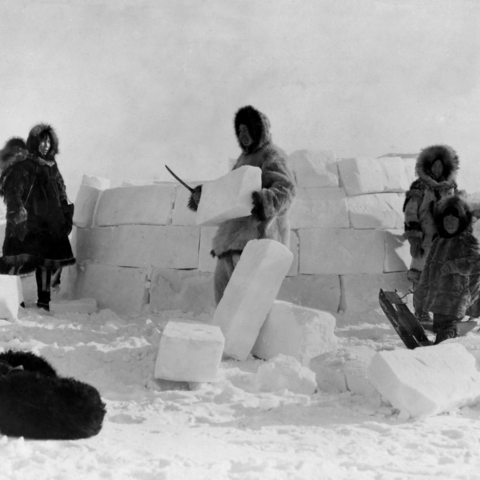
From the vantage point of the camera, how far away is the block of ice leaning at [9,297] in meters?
5.41

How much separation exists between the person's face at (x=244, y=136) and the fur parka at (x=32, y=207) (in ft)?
7.97

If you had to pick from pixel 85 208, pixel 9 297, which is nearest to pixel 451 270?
pixel 9 297

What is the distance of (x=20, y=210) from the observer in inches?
247

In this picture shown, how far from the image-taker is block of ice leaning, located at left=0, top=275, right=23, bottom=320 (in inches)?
213

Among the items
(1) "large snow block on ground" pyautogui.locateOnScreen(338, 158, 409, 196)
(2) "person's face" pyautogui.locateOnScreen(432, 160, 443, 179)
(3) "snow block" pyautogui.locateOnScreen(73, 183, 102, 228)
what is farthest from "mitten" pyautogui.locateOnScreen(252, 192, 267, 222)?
(3) "snow block" pyautogui.locateOnScreen(73, 183, 102, 228)

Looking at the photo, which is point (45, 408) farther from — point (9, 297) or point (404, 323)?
point (404, 323)

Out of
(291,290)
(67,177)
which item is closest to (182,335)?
(291,290)

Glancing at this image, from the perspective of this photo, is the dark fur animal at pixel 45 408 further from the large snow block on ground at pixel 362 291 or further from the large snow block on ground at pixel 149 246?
the large snow block on ground at pixel 362 291

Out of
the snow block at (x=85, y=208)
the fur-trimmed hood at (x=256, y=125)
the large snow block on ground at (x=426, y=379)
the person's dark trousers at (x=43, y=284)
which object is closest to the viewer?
the large snow block on ground at (x=426, y=379)

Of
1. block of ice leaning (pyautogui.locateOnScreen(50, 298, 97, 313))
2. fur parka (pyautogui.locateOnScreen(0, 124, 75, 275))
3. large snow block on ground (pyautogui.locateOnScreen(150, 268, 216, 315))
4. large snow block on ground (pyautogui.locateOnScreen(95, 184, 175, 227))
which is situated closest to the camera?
block of ice leaning (pyautogui.locateOnScreen(50, 298, 97, 313))

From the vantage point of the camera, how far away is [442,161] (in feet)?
21.4

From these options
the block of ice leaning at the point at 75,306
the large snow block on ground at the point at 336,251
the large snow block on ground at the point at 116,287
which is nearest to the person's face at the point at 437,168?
the large snow block on ground at the point at 336,251

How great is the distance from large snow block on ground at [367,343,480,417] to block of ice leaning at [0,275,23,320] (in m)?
3.57

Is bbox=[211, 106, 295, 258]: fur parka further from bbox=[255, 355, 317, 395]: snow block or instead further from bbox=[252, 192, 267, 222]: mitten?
bbox=[255, 355, 317, 395]: snow block
